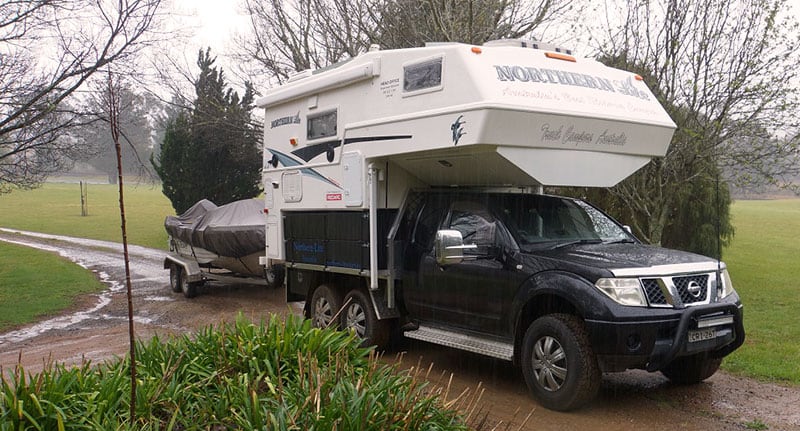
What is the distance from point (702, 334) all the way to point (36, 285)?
49.8 ft

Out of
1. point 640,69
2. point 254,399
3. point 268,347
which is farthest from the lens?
point 640,69

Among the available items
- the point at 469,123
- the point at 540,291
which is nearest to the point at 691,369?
the point at 540,291

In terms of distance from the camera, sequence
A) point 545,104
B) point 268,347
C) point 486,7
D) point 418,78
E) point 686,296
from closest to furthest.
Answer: point 268,347 → point 686,296 → point 545,104 → point 418,78 → point 486,7

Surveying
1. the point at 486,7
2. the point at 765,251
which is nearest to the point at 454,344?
the point at 486,7

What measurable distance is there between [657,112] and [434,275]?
3.02 meters

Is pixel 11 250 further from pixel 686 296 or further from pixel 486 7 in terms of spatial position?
pixel 686 296

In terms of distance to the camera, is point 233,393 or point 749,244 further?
point 749,244

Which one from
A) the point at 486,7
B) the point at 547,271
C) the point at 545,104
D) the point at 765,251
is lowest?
the point at 765,251

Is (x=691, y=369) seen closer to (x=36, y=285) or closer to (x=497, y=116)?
(x=497, y=116)

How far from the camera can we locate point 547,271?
6387 millimetres

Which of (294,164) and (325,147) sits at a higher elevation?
(325,147)

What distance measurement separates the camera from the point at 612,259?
20.8ft

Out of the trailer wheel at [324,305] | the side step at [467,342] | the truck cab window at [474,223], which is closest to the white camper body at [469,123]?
the truck cab window at [474,223]

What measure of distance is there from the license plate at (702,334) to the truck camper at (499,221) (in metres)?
0.02
